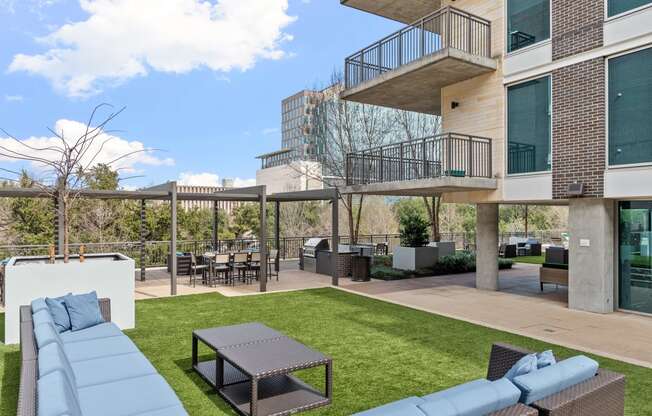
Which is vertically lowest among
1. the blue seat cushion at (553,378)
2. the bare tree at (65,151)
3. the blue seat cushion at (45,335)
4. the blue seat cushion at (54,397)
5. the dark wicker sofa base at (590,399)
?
the dark wicker sofa base at (590,399)

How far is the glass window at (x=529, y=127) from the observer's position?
33.0 ft

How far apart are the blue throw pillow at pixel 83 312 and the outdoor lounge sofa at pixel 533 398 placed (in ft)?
15.1

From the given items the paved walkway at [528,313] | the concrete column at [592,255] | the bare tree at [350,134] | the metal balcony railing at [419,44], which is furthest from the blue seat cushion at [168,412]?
the bare tree at [350,134]

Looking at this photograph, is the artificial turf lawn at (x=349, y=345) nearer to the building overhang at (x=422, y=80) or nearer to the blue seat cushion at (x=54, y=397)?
the blue seat cushion at (x=54, y=397)

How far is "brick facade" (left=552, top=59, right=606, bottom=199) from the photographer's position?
8984mm

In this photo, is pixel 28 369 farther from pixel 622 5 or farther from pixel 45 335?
pixel 622 5

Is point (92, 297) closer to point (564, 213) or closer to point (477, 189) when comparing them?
point (477, 189)

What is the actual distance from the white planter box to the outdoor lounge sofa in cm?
607

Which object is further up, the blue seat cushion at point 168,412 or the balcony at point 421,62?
the balcony at point 421,62

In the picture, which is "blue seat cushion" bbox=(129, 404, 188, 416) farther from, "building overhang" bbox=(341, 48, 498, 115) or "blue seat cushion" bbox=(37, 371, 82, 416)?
"building overhang" bbox=(341, 48, 498, 115)

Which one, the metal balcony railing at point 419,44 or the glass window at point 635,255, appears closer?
the glass window at point 635,255

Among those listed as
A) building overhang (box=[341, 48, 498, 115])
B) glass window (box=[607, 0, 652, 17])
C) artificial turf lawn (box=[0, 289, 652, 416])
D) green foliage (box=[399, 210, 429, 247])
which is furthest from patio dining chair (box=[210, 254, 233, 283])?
glass window (box=[607, 0, 652, 17])

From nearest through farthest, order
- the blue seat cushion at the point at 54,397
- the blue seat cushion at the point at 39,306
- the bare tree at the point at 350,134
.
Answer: the blue seat cushion at the point at 54,397 < the blue seat cushion at the point at 39,306 < the bare tree at the point at 350,134

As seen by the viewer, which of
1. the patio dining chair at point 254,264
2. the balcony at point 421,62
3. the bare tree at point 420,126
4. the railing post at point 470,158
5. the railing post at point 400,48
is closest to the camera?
the balcony at point 421,62
